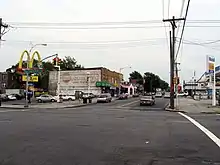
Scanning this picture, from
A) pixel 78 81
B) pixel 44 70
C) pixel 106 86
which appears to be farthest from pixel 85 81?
pixel 44 70

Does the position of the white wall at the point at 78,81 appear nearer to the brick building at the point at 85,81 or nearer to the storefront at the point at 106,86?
the brick building at the point at 85,81

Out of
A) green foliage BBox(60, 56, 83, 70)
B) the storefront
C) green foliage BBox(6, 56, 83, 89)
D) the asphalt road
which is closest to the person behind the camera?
the asphalt road

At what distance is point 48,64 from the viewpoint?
118 metres

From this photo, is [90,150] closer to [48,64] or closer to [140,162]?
[140,162]

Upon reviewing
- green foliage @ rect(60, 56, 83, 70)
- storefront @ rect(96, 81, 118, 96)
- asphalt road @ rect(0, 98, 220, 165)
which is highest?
green foliage @ rect(60, 56, 83, 70)

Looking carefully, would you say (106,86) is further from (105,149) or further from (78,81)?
(105,149)

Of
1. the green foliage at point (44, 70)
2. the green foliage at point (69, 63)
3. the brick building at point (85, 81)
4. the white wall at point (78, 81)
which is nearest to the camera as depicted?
the brick building at point (85, 81)

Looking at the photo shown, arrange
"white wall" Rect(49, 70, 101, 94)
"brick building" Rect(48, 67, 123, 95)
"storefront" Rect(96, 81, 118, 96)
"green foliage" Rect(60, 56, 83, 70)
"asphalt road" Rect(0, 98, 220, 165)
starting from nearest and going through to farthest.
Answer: "asphalt road" Rect(0, 98, 220, 165) → "storefront" Rect(96, 81, 118, 96) → "brick building" Rect(48, 67, 123, 95) → "white wall" Rect(49, 70, 101, 94) → "green foliage" Rect(60, 56, 83, 70)

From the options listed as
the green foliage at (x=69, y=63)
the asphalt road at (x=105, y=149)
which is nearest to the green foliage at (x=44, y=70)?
the green foliage at (x=69, y=63)

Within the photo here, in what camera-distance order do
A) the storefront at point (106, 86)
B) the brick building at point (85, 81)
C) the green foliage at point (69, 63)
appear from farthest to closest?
the green foliage at point (69, 63), the brick building at point (85, 81), the storefront at point (106, 86)

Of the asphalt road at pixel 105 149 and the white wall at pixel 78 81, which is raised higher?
the white wall at pixel 78 81

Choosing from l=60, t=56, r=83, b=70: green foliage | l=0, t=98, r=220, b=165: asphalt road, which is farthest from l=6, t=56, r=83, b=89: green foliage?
l=0, t=98, r=220, b=165: asphalt road

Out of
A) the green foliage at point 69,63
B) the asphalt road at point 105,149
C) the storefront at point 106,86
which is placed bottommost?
the asphalt road at point 105,149

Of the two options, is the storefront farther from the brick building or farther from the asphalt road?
the asphalt road
